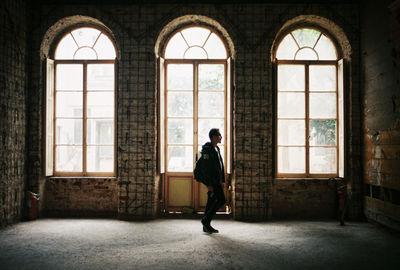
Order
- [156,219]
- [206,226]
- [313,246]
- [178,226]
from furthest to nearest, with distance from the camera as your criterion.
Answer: [156,219]
[178,226]
[206,226]
[313,246]

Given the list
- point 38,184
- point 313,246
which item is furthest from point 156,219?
point 313,246

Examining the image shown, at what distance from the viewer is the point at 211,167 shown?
386 cm

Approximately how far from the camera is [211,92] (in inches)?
196

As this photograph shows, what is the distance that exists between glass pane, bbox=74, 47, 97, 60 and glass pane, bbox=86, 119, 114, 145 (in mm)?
1089

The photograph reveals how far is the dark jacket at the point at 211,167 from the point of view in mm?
3850

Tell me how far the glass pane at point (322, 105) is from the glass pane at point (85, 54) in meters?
3.76

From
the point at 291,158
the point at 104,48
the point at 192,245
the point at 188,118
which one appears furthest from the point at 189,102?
the point at 192,245

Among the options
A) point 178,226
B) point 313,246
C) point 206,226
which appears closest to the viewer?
point 313,246

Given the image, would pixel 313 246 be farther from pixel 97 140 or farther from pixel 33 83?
pixel 33 83

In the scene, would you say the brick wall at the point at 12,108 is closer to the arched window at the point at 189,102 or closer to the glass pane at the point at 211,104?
the arched window at the point at 189,102

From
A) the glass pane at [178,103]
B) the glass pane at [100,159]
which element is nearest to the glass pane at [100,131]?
the glass pane at [100,159]

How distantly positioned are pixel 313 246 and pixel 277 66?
2858 millimetres

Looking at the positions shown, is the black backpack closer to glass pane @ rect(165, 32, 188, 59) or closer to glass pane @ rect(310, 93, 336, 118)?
glass pane @ rect(165, 32, 188, 59)

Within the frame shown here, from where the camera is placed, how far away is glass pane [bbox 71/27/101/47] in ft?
16.3
